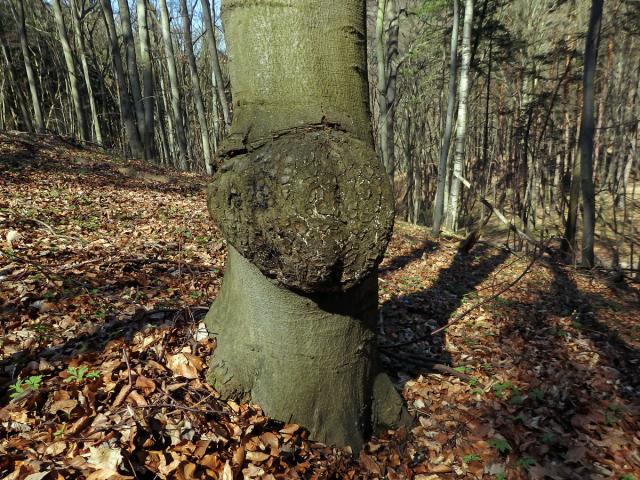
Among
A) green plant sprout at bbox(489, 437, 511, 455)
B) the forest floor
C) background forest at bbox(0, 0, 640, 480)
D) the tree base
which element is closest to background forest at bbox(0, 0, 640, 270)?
the forest floor

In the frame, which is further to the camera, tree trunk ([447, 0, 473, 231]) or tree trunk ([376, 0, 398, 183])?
tree trunk ([376, 0, 398, 183])

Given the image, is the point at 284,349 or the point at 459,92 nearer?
the point at 284,349

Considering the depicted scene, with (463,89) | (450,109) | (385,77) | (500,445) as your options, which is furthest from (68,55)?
(500,445)

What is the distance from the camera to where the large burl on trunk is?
154cm

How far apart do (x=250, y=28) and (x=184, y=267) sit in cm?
272

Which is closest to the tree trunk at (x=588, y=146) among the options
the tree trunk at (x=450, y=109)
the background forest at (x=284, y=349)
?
the tree trunk at (x=450, y=109)

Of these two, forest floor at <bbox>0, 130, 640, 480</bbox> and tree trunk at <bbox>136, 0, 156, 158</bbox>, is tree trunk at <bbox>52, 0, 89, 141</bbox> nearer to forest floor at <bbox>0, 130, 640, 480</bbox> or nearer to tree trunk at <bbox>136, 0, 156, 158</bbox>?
tree trunk at <bbox>136, 0, 156, 158</bbox>

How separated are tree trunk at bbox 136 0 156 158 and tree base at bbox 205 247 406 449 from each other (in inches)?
519

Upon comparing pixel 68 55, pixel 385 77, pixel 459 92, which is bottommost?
pixel 459 92

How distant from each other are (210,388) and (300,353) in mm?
511

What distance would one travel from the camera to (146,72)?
43.4 ft

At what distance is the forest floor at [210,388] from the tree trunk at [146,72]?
386 inches

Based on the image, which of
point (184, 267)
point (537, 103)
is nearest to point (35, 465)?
point (184, 267)

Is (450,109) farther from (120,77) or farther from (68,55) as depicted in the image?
(68,55)
